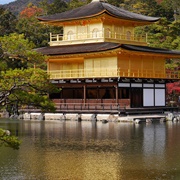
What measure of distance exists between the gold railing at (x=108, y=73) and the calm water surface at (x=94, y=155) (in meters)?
10.5

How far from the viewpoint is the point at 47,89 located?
55.2 feet

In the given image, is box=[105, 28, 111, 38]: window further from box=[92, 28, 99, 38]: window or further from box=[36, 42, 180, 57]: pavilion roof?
box=[36, 42, 180, 57]: pavilion roof

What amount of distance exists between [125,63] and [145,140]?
1816 centimetres

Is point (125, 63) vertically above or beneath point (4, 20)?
beneath

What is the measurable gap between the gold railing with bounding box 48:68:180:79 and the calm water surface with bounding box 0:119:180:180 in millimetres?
10530

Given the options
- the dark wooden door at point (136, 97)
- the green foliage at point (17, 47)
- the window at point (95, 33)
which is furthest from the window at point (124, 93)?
the green foliage at point (17, 47)

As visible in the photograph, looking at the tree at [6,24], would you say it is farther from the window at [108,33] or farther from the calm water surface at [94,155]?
the calm water surface at [94,155]

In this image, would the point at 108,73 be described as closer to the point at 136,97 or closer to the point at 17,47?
the point at 136,97

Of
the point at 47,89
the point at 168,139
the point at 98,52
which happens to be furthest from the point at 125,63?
the point at 47,89

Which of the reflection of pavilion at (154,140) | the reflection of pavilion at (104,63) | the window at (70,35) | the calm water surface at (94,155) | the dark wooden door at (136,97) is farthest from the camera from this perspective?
the window at (70,35)

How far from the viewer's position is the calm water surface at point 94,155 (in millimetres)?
17688

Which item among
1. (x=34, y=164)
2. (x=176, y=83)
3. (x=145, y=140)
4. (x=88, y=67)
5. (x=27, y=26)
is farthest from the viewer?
(x=27, y=26)

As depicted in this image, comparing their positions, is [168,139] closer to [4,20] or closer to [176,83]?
[176,83]

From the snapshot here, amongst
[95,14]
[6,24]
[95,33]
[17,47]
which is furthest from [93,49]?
[17,47]
